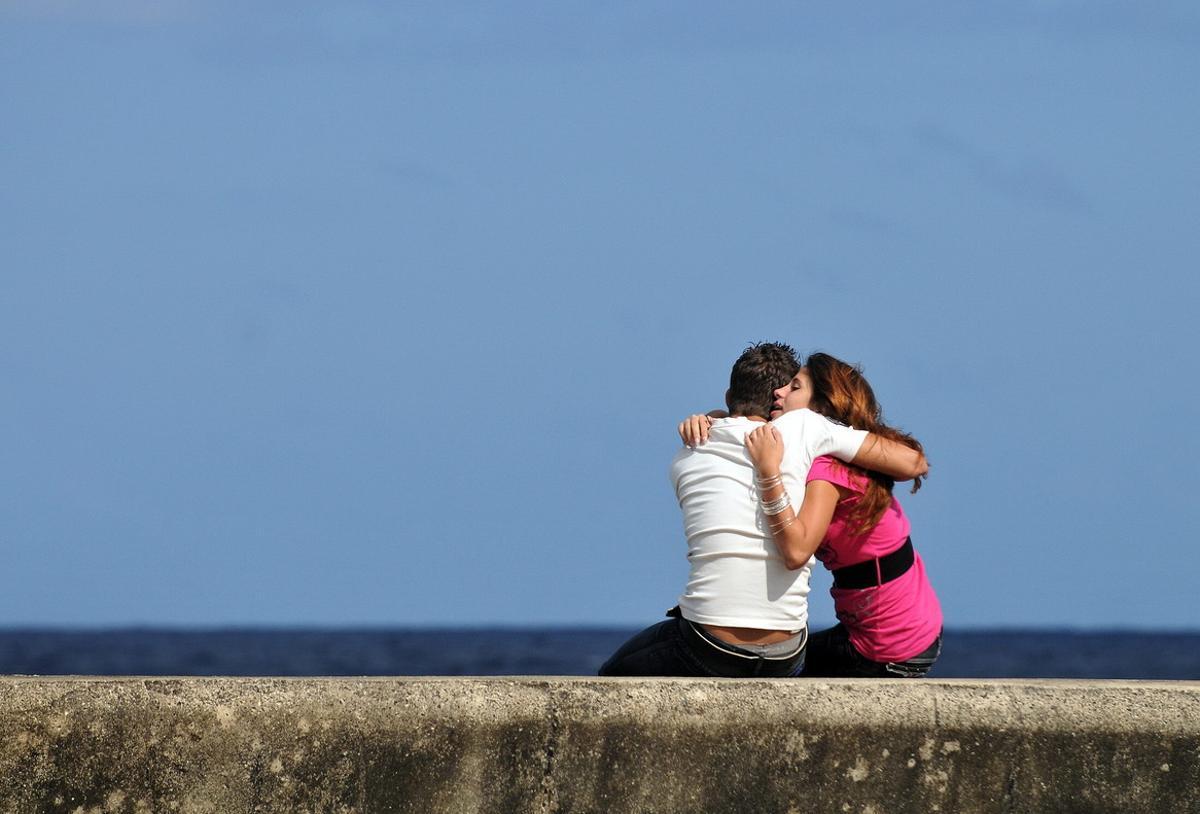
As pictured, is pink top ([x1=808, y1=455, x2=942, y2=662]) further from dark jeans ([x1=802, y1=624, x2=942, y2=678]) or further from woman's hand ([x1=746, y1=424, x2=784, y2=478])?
woman's hand ([x1=746, y1=424, x2=784, y2=478])

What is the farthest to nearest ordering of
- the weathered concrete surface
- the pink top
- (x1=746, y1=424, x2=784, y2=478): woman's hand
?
the pink top → (x1=746, y1=424, x2=784, y2=478): woman's hand → the weathered concrete surface

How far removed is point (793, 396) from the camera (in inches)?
196

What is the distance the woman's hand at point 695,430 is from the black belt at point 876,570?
625 millimetres

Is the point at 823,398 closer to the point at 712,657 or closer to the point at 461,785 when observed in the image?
the point at 712,657


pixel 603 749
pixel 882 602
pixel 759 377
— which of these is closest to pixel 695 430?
pixel 759 377

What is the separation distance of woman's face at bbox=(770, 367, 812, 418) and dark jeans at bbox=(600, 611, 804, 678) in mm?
756

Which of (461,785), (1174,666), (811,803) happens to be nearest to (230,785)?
(461,785)

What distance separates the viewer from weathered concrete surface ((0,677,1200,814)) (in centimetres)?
362

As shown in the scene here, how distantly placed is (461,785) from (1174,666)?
51.8 meters

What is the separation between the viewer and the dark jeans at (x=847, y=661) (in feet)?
16.1

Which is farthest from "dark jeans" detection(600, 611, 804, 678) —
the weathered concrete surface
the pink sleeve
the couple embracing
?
the weathered concrete surface

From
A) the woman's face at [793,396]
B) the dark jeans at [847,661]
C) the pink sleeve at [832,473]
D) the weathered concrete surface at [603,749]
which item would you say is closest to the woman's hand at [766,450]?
the pink sleeve at [832,473]

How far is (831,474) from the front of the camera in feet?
15.4

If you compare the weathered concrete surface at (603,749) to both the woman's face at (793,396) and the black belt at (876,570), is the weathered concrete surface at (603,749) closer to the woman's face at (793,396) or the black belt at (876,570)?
the black belt at (876,570)
